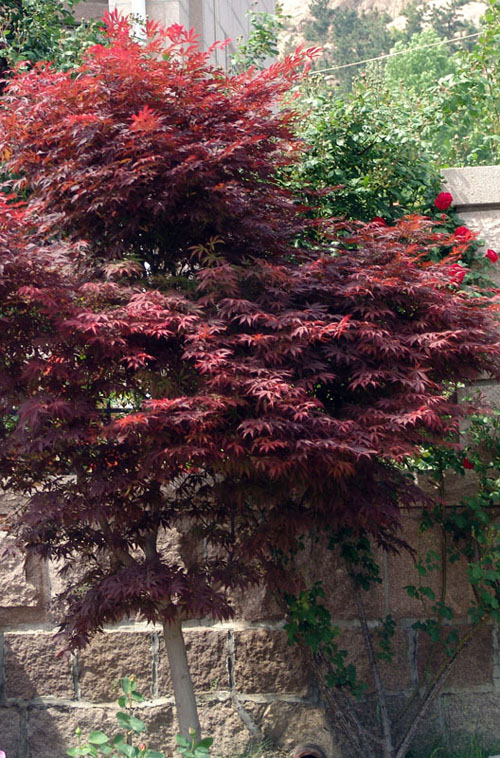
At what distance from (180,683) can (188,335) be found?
146 cm

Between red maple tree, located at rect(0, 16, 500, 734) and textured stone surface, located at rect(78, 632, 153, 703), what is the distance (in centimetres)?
68

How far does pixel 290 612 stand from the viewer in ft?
12.2

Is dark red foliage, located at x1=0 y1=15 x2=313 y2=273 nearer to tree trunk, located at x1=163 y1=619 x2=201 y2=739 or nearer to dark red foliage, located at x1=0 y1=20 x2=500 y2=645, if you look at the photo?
dark red foliage, located at x1=0 y1=20 x2=500 y2=645

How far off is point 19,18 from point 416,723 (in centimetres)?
459

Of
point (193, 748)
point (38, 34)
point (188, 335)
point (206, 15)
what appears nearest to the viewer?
point (188, 335)

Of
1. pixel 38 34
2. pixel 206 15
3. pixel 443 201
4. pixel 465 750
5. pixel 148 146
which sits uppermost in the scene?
pixel 206 15

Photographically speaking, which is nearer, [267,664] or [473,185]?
[267,664]

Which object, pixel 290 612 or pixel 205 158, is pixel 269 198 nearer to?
pixel 205 158

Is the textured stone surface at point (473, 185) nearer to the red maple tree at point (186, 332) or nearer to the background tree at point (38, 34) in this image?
the red maple tree at point (186, 332)

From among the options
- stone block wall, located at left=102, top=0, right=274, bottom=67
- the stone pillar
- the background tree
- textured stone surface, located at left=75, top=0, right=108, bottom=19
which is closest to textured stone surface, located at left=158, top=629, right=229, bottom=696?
the stone pillar

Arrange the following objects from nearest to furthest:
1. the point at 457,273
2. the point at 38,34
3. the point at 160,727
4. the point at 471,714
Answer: the point at 457,273 < the point at 160,727 < the point at 471,714 < the point at 38,34

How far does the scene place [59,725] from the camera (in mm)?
3889

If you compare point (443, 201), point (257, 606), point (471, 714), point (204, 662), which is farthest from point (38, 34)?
point (471, 714)

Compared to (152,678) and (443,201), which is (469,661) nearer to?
(152,678)
